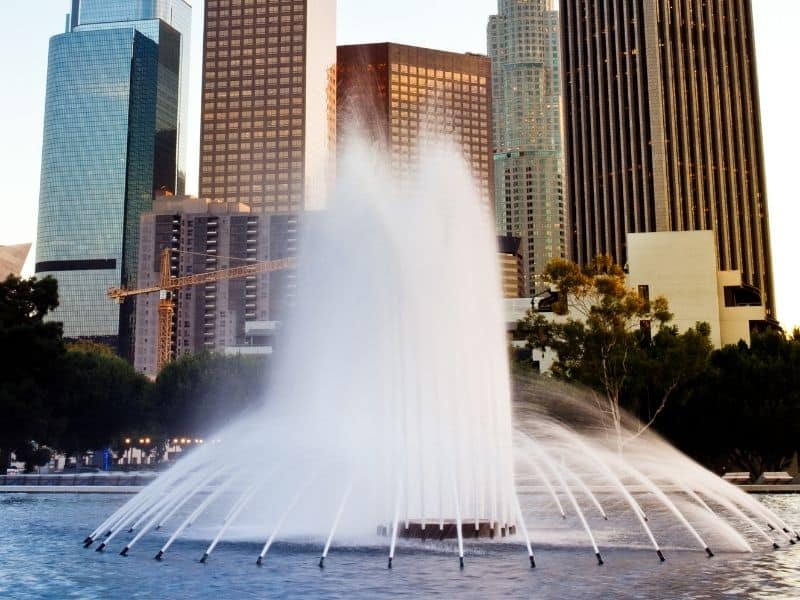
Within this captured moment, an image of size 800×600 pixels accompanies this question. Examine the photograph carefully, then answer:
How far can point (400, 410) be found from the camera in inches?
931

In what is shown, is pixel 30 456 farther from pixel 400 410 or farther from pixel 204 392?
pixel 400 410

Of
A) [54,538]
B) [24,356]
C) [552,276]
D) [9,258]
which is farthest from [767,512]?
[9,258]

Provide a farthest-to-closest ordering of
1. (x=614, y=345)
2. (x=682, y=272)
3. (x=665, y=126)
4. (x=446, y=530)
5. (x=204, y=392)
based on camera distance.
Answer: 1. (x=665, y=126)
2. (x=682, y=272)
3. (x=204, y=392)
4. (x=614, y=345)
5. (x=446, y=530)

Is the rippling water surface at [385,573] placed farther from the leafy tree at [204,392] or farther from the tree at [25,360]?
the leafy tree at [204,392]

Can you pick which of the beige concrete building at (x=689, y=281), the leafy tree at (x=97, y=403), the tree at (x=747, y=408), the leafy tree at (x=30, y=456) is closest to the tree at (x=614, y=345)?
the tree at (x=747, y=408)

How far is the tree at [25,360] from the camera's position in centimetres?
6044

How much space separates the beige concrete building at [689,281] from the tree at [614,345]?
1300 inches

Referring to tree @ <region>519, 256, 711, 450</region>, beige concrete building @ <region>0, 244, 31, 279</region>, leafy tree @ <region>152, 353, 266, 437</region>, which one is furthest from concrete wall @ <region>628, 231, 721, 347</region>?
beige concrete building @ <region>0, 244, 31, 279</region>

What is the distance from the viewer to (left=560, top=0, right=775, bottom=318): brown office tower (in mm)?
174750

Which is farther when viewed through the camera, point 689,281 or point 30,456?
point 689,281

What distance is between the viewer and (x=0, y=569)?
1989cm

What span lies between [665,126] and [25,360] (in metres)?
140

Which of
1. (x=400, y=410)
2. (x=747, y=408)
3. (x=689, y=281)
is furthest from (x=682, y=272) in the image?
(x=400, y=410)

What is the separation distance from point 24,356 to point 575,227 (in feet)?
456
